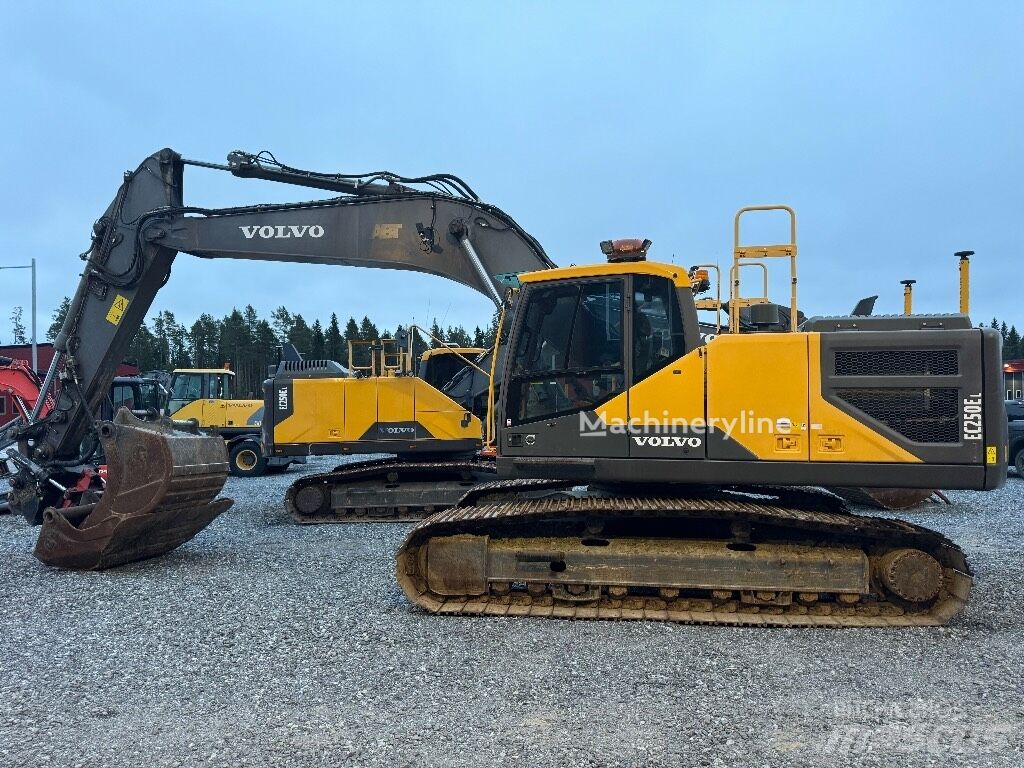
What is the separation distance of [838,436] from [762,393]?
0.62 meters

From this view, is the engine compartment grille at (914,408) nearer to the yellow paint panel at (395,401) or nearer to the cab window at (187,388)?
the yellow paint panel at (395,401)

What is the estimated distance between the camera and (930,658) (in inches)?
194

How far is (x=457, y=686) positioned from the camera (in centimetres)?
448

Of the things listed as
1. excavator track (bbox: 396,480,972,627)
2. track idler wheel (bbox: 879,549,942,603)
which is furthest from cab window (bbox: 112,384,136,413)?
track idler wheel (bbox: 879,549,942,603)

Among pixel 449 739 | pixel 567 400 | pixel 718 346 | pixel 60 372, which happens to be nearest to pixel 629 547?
pixel 567 400

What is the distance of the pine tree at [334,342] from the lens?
78.8m

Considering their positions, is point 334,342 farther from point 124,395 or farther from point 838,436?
point 838,436

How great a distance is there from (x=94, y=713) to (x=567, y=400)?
3.69m

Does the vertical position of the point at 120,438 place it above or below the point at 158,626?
above

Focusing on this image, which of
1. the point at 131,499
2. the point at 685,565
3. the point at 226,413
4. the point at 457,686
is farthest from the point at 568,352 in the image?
the point at 226,413

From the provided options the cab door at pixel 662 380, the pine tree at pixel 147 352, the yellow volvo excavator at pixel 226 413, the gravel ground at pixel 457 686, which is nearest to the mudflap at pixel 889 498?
the gravel ground at pixel 457 686

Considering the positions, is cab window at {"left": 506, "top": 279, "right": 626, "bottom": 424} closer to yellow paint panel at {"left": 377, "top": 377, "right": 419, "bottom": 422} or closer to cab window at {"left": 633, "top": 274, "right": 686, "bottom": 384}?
cab window at {"left": 633, "top": 274, "right": 686, "bottom": 384}

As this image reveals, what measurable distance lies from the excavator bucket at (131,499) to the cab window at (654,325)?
434 cm

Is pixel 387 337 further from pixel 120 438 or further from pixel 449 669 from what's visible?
pixel 449 669
